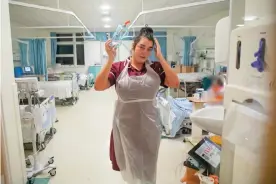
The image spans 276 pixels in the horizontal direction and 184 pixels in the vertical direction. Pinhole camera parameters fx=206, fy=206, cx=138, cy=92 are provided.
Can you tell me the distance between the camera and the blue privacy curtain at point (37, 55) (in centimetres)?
577

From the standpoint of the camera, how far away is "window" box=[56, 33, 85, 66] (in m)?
9.03

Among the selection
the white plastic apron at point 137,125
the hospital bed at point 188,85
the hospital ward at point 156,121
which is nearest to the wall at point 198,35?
the hospital bed at point 188,85

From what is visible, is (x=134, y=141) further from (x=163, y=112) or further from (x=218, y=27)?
(x=163, y=112)

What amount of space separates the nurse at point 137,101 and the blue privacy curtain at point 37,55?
5226 mm

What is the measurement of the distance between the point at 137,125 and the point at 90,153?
5.72 feet

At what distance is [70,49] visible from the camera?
9.20m

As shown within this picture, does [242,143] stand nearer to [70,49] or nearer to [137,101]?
[137,101]

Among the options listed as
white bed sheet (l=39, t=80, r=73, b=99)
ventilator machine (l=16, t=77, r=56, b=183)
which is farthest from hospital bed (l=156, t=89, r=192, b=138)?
white bed sheet (l=39, t=80, r=73, b=99)

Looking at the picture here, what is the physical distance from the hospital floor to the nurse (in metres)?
0.94

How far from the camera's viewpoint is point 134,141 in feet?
4.29

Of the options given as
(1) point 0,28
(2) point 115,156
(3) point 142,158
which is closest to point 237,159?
(3) point 142,158

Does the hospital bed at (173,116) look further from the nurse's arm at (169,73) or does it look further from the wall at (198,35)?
the wall at (198,35)

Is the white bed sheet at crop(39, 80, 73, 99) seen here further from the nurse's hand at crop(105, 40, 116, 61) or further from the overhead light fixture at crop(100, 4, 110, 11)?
the nurse's hand at crop(105, 40, 116, 61)

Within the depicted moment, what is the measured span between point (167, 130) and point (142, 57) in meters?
2.22
